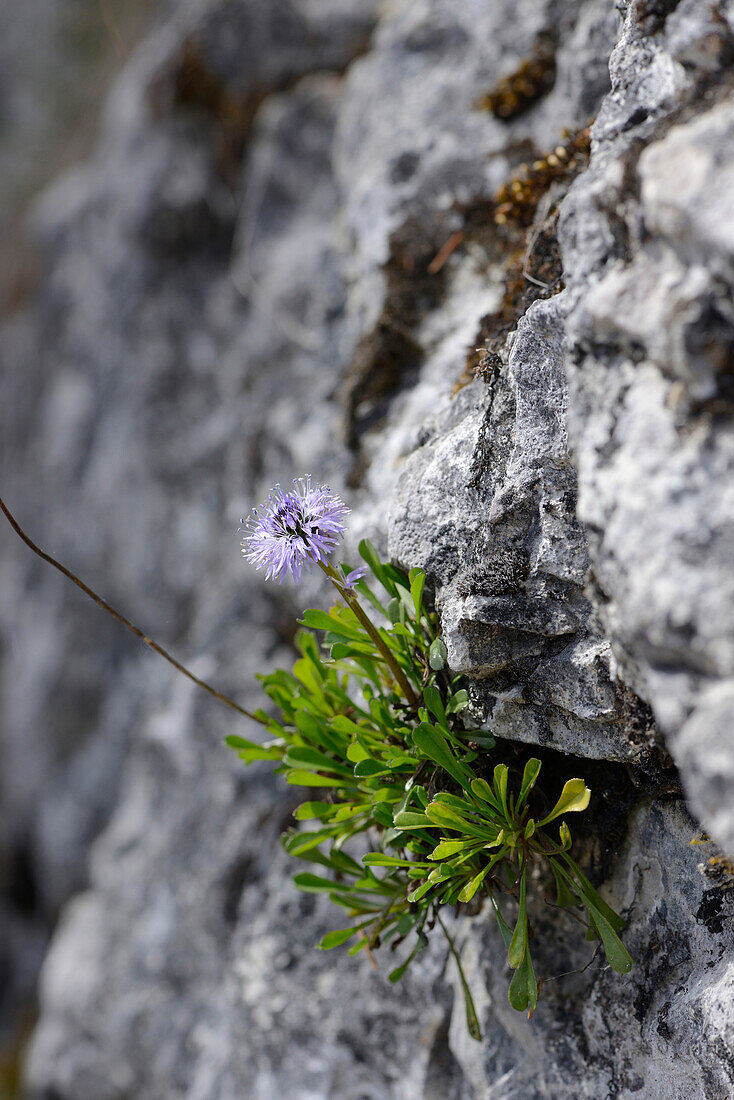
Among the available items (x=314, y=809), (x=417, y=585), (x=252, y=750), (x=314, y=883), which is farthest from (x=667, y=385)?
(x=314, y=883)

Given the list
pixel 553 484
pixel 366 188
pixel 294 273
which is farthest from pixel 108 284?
pixel 553 484

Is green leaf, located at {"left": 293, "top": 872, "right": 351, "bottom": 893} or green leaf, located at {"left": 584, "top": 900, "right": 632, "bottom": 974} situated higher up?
green leaf, located at {"left": 293, "top": 872, "right": 351, "bottom": 893}

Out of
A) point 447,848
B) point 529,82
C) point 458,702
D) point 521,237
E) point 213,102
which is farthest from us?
point 213,102

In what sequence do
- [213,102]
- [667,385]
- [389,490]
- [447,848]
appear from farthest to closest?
1. [213,102]
2. [389,490]
3. [447,848]
4. [667,385]

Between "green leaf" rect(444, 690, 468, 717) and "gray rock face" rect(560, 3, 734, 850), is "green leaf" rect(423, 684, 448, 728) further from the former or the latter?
"gray rock face" rect(560, 3, 734, 850)

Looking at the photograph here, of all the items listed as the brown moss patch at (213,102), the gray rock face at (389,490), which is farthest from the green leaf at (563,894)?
the brown moss patch at (213,102)

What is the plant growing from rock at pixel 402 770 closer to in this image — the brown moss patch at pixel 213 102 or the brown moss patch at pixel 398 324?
the brown moss patch at pixel 398 324

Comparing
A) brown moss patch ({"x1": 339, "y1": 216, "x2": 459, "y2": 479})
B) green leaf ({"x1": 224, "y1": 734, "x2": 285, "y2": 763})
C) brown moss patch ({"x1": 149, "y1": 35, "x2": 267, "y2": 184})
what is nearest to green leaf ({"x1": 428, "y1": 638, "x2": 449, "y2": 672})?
green leaf ({"x1": 224, "y1": 734, "x2": 285, "y2": 763})

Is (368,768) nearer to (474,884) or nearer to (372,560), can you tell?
(474,884)
